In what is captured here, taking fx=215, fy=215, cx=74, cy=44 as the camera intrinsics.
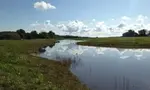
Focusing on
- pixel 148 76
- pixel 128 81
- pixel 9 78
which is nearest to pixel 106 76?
pixel 128 81

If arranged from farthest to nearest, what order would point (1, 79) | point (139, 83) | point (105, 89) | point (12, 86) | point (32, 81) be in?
point (139, 83) < point (105, 89) < point (32, 81) < point (1, 79) < point (12, 86)

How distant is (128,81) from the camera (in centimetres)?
2052

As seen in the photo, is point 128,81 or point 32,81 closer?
point 32,81

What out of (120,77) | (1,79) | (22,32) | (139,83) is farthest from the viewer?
(22,32)

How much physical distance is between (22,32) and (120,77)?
170386 mm

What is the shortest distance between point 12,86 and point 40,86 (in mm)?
1930

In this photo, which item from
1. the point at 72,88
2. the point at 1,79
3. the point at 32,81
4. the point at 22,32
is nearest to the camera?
the point at 1,79

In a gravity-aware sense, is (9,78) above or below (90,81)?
above

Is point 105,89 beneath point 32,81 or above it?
beneath

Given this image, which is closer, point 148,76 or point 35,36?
point 148,76

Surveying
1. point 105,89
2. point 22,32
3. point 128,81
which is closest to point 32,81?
point 105,89

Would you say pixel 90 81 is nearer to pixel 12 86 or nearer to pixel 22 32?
pixel 12 86

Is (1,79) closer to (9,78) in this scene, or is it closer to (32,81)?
(9,78)

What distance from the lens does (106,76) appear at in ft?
74.4
